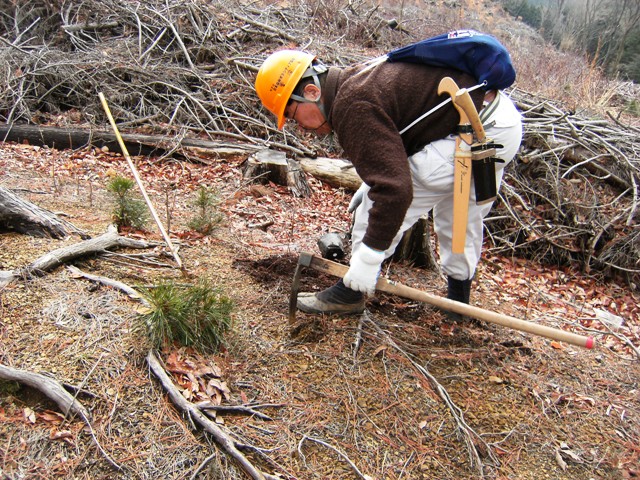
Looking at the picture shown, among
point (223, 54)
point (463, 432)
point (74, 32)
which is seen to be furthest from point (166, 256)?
point (74, 32)

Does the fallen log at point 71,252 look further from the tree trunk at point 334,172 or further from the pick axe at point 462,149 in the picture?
the tree trunk at point 334,172

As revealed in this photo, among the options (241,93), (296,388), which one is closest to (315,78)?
(296,388)

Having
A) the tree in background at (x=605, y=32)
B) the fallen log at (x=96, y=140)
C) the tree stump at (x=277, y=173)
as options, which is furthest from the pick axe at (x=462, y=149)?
the tree in background at (x=605, y=32)

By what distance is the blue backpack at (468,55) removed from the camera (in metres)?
2.43

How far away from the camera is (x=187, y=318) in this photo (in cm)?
242

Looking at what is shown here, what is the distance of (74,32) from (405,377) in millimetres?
9757

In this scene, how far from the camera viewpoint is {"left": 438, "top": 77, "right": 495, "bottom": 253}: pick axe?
7.84 feet

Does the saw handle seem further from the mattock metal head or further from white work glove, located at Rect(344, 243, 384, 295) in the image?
the mattock metal head

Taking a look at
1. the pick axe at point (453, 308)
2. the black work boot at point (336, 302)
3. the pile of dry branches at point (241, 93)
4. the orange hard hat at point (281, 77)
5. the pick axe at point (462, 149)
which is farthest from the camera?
the pile of dry branches at point (241, 93)

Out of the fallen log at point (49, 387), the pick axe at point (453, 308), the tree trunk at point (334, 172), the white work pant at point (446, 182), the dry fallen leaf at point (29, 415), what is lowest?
the tree trunk at point (334, 172)

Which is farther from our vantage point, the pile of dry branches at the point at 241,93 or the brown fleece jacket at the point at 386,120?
the pile of dry branches at the point at 241,93

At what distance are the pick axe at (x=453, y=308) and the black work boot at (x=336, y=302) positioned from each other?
204 millimetres

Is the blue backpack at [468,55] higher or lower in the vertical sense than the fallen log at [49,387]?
higher

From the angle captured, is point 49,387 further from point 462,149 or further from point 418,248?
point 418,248
